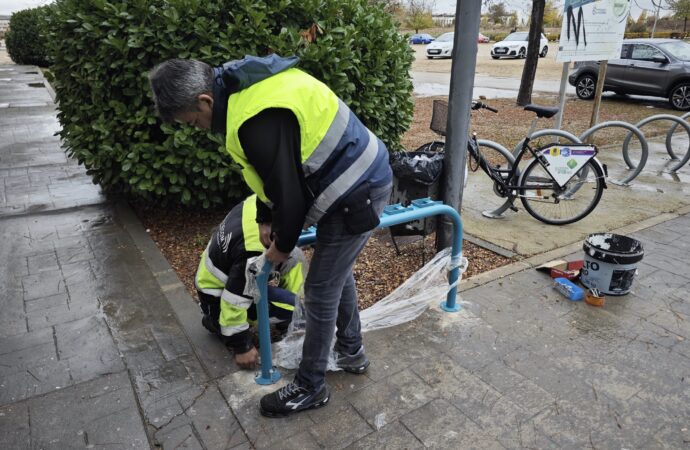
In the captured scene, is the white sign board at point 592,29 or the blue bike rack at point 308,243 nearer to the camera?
the blue bike rack at point 308,243

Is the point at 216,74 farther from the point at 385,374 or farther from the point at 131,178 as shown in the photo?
the point at 131,178

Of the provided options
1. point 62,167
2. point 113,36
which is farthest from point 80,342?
point 62,167

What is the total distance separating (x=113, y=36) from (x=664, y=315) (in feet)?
14.6

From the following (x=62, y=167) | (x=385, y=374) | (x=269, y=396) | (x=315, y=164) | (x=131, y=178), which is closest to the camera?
(x=315, y=164)

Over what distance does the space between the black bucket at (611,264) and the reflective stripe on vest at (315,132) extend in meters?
2.24

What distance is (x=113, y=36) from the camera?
398 centimetres

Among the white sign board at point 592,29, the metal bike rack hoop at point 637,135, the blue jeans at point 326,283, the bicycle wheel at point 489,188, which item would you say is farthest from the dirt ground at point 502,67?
the blue jeans at point 326,283

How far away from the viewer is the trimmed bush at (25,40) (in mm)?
21344

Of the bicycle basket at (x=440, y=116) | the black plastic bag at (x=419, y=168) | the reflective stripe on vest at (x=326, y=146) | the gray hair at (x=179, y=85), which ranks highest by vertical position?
the gray hair at (x=179, y=85)

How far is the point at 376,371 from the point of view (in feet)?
9.30

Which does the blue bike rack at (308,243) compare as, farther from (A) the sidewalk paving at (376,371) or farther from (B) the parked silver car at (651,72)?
(B) the parked silver car at (651,72)

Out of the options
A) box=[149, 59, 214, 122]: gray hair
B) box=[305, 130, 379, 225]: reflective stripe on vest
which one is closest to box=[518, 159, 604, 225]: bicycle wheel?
box=[305, 130, 379, 225]: reflective stripe on vest

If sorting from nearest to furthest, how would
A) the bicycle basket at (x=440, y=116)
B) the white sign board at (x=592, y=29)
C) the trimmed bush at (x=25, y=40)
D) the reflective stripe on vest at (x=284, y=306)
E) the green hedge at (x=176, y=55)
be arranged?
1. the reflective stripe on vest at (x=284, y=306)
2. the green hedge at (x=176, y=55)
3. the bicycle basket at (x=440, y=116)
4. the white sign board at (x=592, y=29)
5. the trimmed bush at (x=25, y=40)

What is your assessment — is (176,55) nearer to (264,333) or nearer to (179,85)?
(179,85)
